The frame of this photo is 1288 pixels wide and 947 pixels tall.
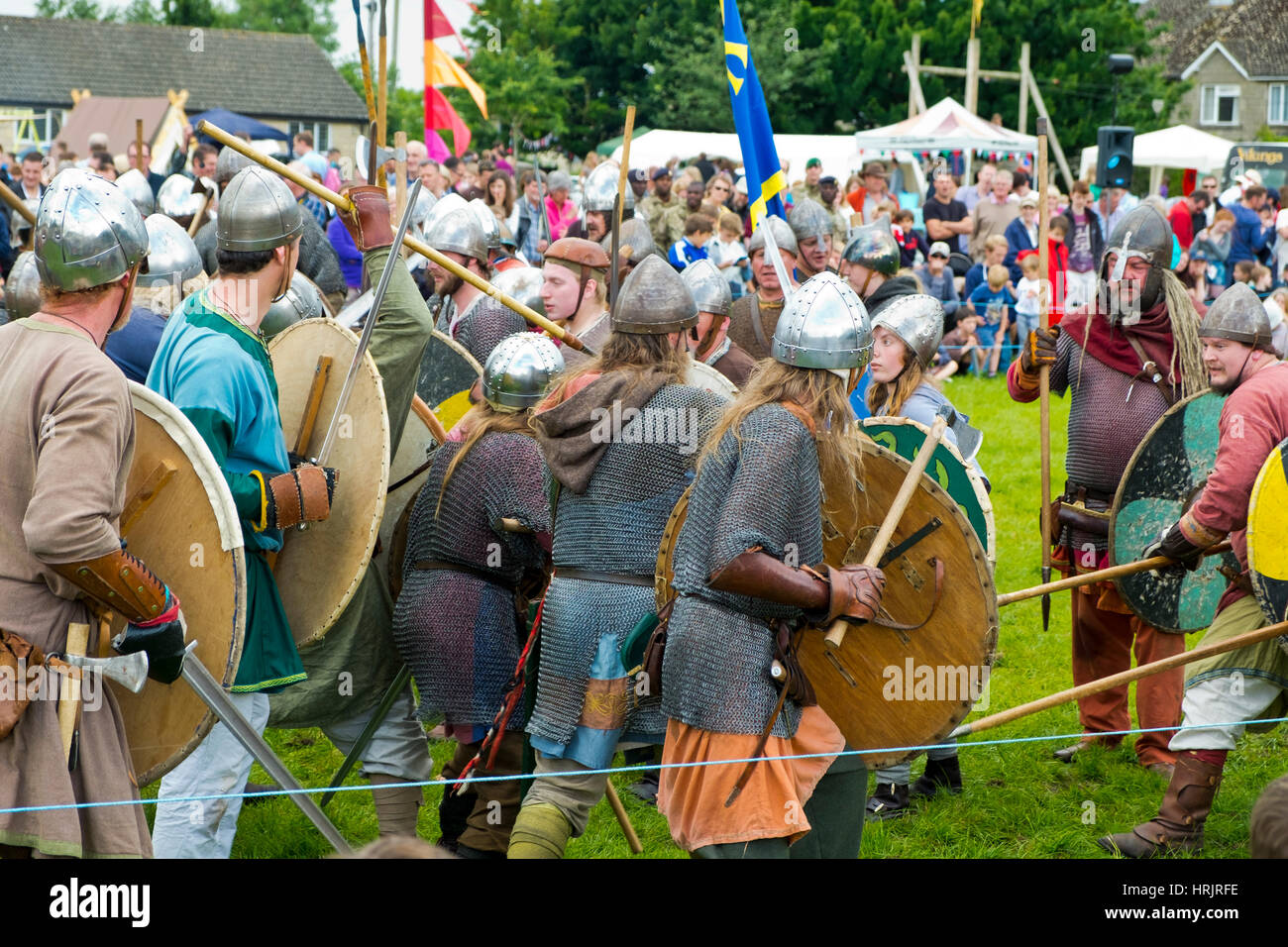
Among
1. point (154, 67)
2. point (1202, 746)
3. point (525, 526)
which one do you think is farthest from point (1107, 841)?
point (154, 67)

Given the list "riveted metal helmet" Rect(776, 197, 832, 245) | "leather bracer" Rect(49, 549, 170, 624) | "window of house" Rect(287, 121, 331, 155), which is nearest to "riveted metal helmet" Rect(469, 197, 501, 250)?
"riveted metal helmet" Rect(776, 197, 832, 245)

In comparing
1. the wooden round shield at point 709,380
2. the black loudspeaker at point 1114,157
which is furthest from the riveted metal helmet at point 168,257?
the black loudspeaker at point 1114,157

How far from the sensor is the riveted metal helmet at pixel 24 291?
4.93 m

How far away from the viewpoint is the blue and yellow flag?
14.7 feet

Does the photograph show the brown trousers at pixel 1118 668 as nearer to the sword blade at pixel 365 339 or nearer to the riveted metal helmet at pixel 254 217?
the sword blade at pixel 365 339

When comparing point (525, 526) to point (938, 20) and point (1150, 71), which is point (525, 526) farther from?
point (1150, 71)

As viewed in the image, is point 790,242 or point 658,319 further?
point 790,242

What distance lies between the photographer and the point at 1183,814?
471cm

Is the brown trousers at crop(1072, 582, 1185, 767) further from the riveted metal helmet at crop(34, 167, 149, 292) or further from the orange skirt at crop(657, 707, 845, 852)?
the riveted metal helmet at crop(34, 167, 149, 292)

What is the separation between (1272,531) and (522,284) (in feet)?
11.8

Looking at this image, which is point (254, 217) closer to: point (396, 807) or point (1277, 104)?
point (396, 807)

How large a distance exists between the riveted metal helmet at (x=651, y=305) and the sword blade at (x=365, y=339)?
705 mm
